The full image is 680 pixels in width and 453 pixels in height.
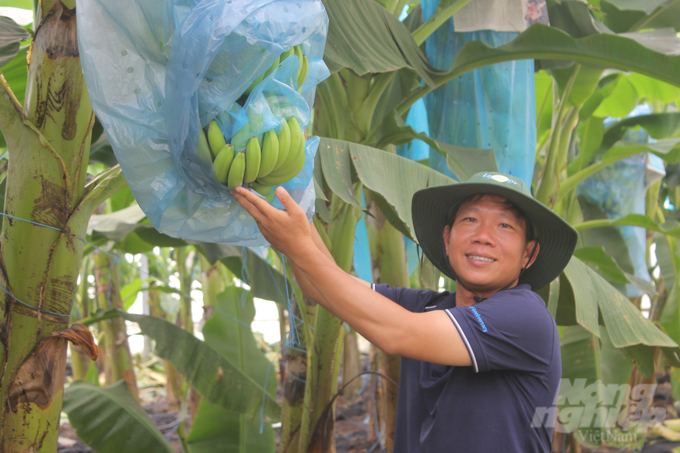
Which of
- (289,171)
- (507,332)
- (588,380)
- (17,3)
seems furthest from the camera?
(588,380)

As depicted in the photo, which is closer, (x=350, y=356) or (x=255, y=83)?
(x=255, y=83)

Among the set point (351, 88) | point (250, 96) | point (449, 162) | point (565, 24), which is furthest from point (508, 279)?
point (565, 24)

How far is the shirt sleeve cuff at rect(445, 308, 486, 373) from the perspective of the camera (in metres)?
0.72

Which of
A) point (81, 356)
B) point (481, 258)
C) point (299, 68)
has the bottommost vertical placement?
point (81, 356)

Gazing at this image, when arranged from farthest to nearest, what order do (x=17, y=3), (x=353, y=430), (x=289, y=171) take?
(x=353, y=430)
(x=17, y=3)
(x=289, y=171)

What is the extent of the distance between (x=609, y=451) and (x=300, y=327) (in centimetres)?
207

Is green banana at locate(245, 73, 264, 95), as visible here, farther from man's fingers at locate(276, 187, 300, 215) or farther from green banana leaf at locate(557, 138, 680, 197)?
green banana leaf at locate(557, 138, 680, 197)

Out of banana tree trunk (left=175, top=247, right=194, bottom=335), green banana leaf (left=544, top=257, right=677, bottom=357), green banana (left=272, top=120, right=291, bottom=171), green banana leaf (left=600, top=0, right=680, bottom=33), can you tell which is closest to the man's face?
green banana leaf (left=544, top=257, right=677, bottom=357)

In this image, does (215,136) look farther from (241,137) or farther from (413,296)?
(413,296)

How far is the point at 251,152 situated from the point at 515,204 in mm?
518

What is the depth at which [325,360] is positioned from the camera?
1.40 m

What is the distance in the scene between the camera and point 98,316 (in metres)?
1.46

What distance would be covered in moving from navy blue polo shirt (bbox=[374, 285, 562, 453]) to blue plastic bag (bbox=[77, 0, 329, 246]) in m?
0.41

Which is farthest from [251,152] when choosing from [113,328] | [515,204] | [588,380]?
[113,328]
